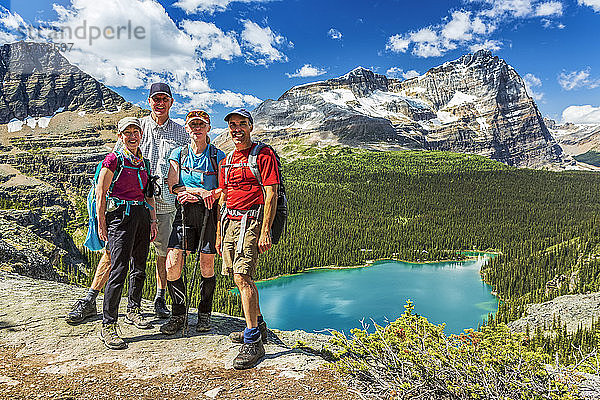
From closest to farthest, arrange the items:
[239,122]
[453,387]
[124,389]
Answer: [453,387], [124,389], [239,122]

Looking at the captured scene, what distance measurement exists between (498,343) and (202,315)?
3.87 m

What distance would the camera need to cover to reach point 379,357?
15.1ft

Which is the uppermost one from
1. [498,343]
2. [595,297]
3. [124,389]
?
[498,343]

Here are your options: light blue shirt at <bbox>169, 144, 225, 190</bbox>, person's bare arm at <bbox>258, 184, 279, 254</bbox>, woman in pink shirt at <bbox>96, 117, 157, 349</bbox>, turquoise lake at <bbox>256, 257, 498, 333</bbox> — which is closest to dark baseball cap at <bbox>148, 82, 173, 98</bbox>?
woman in pink shirt at <bbox>96, 117, 157, 349</bbox>

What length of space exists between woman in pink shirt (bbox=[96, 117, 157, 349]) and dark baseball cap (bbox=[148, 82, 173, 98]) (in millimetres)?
541

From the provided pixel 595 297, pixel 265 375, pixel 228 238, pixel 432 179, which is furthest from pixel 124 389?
pixel 432 179

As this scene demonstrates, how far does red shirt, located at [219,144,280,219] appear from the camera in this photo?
4898 mm

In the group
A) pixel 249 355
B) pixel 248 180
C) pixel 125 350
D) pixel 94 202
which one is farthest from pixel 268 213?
pixel 94 202

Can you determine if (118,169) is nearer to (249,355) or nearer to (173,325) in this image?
(173,325)

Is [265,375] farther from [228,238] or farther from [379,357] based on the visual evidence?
[228,238]

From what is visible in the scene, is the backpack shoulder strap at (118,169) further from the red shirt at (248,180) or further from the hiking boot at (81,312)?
the hiking boot at (81,312)

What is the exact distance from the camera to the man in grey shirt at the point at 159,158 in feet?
19.4

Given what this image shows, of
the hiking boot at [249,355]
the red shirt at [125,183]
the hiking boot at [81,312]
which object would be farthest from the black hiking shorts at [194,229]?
the hiking boot at [81,312]

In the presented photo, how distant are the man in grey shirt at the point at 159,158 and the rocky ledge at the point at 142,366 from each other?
1.03 ft
